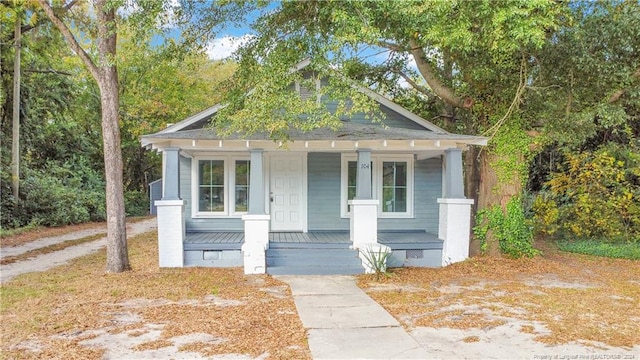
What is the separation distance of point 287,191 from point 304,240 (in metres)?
1.75

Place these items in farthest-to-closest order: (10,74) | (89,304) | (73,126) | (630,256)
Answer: (73,126) → (10,74) → (630,256) → (89,304)

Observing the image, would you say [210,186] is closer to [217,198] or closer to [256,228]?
[217,198]

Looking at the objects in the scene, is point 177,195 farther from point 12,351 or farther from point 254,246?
point 12,351

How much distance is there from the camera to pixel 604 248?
999 cm

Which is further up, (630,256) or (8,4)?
(8,4)

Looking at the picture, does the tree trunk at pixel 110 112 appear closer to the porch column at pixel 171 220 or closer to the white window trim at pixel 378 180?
A: the porch column at pixel 171 220

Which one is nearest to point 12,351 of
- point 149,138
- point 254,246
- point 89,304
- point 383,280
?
point 89,304

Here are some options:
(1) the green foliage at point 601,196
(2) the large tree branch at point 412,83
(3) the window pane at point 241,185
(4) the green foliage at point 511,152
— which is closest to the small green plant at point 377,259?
(4) the green foliage at point 511,152

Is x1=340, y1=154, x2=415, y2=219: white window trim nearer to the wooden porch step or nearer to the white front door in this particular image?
the white front door

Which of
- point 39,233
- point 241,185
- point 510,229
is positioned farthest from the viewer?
point 39,233

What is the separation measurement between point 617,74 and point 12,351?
9659mm

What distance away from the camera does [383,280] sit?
7.07 metres

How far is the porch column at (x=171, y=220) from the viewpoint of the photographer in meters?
7.81

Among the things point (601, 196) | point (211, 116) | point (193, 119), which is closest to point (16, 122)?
point (193, 119)
